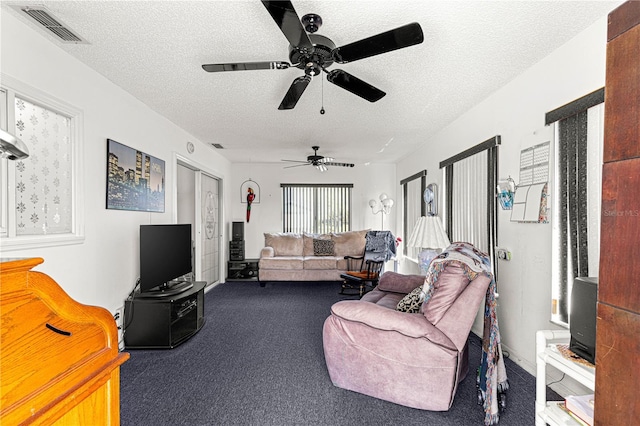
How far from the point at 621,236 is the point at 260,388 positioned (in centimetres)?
228

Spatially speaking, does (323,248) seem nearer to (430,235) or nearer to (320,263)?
(320,263)

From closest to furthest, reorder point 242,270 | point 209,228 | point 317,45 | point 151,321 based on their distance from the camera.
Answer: point 317,45
point 151,321
point 209,228
point 242,270

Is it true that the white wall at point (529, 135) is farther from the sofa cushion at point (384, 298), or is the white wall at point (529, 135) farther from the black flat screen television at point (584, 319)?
the sofa cushion at point (384, 298)

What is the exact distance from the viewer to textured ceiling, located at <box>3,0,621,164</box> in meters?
1.78

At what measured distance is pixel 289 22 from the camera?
4.95 feet

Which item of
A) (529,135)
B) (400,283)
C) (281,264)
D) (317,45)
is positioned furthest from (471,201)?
(281,264)

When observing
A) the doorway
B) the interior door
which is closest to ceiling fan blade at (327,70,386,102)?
the doorway

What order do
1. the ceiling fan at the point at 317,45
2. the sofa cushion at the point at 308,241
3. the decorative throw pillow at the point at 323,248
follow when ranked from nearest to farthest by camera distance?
the ceiling fan at the point at 317,45, the decorative throw pillow at the point at 323,248, the sofa cushion at the point at 308,241

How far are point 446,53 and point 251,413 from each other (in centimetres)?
283

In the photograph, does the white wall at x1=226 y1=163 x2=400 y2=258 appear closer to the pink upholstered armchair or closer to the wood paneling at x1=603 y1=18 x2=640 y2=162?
the pink upholstered armchair

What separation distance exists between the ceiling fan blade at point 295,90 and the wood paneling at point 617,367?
6.43ft

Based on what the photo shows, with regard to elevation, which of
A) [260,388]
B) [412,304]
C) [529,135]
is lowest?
[260,388]

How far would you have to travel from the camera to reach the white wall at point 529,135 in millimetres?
2010

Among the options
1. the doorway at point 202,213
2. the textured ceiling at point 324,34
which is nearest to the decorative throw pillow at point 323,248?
the doorway at point 202,213
